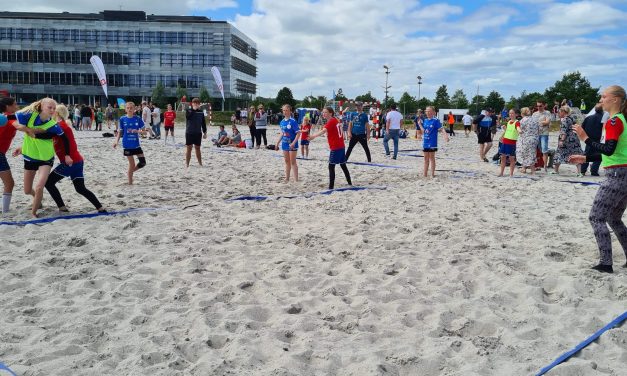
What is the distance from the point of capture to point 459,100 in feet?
262

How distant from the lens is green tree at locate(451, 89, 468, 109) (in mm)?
77250

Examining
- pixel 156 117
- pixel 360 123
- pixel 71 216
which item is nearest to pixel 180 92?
pixel 156 117

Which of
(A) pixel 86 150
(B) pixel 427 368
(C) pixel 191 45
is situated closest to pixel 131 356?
(B) pixel 427 368

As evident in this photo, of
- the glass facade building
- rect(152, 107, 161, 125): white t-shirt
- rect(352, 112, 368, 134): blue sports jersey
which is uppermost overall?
the glass facade building

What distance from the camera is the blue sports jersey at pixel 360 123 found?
14.0m

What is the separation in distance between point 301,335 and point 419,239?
9.10ft

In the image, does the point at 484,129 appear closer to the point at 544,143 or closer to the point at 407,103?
the point at 544,143

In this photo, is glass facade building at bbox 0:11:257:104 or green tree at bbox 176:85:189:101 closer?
green tree at bbox 176:85:189:101

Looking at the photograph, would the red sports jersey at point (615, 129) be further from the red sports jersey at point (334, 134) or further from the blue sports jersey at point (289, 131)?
the blue sports jersey at point (289, 131)

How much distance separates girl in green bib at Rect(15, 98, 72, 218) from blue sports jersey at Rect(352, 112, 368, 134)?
8638mm

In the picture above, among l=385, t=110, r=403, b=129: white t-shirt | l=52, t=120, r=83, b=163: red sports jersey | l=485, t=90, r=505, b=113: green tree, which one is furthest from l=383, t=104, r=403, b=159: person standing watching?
l=485, t=90, r=505, b=113: green tree

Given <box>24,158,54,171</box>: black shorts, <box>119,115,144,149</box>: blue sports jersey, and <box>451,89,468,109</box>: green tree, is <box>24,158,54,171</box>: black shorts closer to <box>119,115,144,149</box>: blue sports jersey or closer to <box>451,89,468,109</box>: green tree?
<box>119,115,144,149</box>: blue sports jersey

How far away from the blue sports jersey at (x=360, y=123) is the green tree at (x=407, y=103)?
2279 inches

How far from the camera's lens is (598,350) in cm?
335
